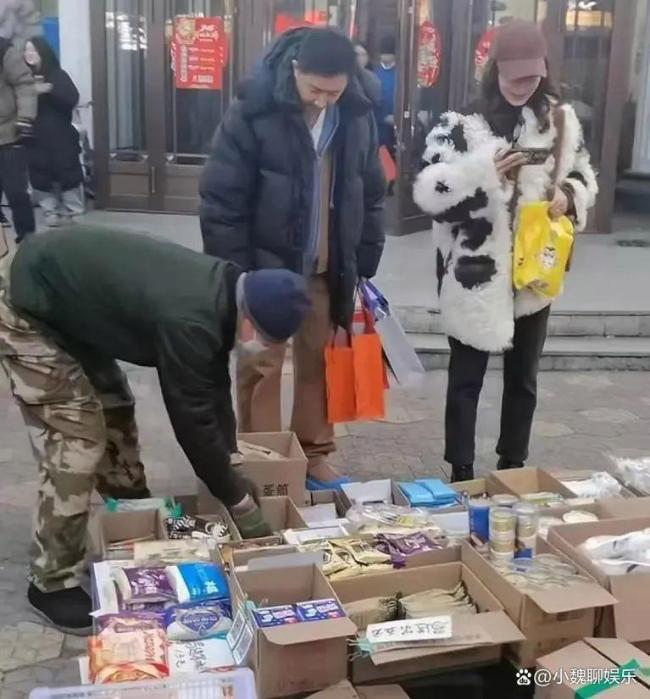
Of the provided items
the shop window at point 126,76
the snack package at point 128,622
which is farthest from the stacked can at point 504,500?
the shop window at point 126,76

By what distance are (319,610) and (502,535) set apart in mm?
708

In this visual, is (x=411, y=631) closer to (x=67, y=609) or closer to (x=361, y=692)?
(x=361, y=692)

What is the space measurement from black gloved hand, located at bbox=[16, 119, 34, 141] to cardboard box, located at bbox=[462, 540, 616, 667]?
500 centimetres

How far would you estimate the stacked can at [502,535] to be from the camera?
2.92 m

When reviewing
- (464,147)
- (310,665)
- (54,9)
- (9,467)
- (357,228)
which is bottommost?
(9,467)

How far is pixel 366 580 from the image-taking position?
8.79 feet

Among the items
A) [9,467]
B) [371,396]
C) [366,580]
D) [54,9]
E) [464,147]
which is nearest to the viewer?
[366,580]

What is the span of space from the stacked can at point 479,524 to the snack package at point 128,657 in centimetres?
104

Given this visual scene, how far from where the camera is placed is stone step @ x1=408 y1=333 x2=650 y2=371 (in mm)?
5863

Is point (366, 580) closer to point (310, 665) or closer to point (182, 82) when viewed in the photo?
point (310, 665)

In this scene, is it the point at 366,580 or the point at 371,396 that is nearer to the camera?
the point at 366,580

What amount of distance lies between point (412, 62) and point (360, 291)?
4.61 meters

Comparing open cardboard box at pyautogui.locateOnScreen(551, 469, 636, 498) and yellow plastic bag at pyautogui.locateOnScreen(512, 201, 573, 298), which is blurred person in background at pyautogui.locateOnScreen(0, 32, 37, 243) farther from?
open cardboard box at pyautogui.locateOnScreen(551, 469, 636, 498)

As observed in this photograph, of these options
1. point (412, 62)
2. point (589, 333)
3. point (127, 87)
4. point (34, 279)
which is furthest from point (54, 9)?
point (34, 279)
